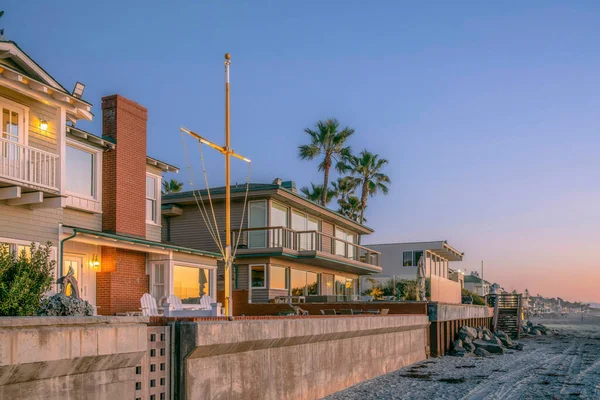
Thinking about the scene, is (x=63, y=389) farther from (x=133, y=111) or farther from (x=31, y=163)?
(x=133, y=111)

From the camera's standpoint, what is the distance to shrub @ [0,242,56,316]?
937 cm

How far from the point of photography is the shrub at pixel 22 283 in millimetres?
9367

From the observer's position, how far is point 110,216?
779 inches

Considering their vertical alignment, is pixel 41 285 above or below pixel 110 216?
below

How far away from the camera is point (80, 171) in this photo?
744 inches

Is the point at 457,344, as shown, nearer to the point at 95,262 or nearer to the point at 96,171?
the point at 95,262

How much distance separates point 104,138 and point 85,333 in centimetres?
1374

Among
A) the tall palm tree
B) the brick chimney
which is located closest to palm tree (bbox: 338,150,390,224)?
the tall palm tree

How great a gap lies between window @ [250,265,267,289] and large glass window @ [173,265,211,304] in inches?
212

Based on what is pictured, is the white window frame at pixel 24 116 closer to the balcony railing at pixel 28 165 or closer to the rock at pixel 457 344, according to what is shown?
the balcony railing at pixel 28 165

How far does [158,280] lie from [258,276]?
29.0 ft

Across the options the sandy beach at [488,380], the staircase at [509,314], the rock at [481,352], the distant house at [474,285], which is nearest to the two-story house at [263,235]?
the rock at [481,352]

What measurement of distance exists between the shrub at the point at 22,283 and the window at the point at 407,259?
46.8 meters

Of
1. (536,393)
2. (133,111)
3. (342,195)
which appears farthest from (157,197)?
(342,195)
